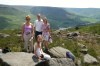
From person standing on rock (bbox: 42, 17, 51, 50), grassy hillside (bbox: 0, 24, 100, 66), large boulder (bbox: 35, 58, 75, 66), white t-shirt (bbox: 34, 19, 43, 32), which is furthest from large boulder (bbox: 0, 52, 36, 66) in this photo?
grassy hillside (bbox: 0, 24, 100, 66)

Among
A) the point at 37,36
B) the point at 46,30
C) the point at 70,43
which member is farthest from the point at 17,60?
the point at 70,43

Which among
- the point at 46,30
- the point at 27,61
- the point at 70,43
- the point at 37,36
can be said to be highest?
the point at 37,36

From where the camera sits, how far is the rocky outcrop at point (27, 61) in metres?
13.2

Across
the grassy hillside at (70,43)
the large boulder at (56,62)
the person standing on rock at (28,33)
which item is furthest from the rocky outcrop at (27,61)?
the grassy hillside at (70,43)

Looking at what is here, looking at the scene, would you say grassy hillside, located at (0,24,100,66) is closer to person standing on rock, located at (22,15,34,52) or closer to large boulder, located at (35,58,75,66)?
person standing on rock, located at (22,15,34,52)

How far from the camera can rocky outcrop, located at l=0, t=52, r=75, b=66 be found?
13.2 metres

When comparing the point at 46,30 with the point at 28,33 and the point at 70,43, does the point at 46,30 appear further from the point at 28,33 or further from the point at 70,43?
the point at 70,43

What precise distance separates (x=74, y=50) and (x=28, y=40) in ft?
14.1

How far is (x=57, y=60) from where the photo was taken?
1341 cm

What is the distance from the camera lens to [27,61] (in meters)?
14.1

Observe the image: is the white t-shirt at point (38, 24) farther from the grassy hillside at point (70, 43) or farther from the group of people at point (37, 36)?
the grassy hillside at point (70, 43)

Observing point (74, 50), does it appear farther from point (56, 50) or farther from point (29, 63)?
point (29, 63)

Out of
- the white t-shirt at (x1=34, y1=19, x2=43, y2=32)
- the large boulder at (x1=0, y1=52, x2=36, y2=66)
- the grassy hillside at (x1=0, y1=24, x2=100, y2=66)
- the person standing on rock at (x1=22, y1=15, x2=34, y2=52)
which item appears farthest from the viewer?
the grassy hillside at (x1=0, y1=24, x2=100, y2=66)

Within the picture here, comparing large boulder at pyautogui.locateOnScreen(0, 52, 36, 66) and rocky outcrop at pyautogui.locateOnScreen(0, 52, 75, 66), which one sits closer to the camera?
rocky outcrop at pyautogui.locateOnScreen(0, 52, 75, 66)
